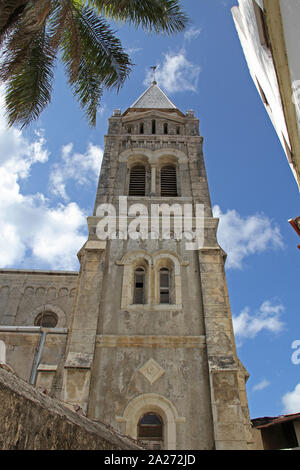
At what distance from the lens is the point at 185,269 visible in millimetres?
13398

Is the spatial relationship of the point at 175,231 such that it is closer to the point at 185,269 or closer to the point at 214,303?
the point at 185,269

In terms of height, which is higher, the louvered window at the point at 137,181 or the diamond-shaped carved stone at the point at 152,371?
the louvered window at the point at 137,181

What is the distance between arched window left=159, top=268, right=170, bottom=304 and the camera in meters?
13.1

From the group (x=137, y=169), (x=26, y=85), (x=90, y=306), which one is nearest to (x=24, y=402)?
(x=26, y=85)

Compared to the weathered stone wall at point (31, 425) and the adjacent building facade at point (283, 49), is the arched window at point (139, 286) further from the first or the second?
the weathered stone wall at point (31, 425)

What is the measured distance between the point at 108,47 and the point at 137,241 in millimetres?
6638

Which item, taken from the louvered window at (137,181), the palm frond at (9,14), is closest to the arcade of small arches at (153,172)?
the louvered window at (137,181)

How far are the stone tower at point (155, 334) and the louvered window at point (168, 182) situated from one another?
11cm

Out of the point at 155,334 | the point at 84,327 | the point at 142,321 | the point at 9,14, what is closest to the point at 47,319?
the point at 84,327

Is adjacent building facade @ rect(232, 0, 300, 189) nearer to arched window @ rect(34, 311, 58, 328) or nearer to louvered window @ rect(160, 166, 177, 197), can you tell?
louvered window @ rect(160, 166, 177, 197)

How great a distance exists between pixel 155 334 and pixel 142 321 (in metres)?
0.62

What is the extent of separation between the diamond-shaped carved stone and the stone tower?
0.03 m

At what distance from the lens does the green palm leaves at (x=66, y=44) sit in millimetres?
7859

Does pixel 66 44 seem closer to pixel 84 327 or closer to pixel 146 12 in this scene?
pixel 146 12
